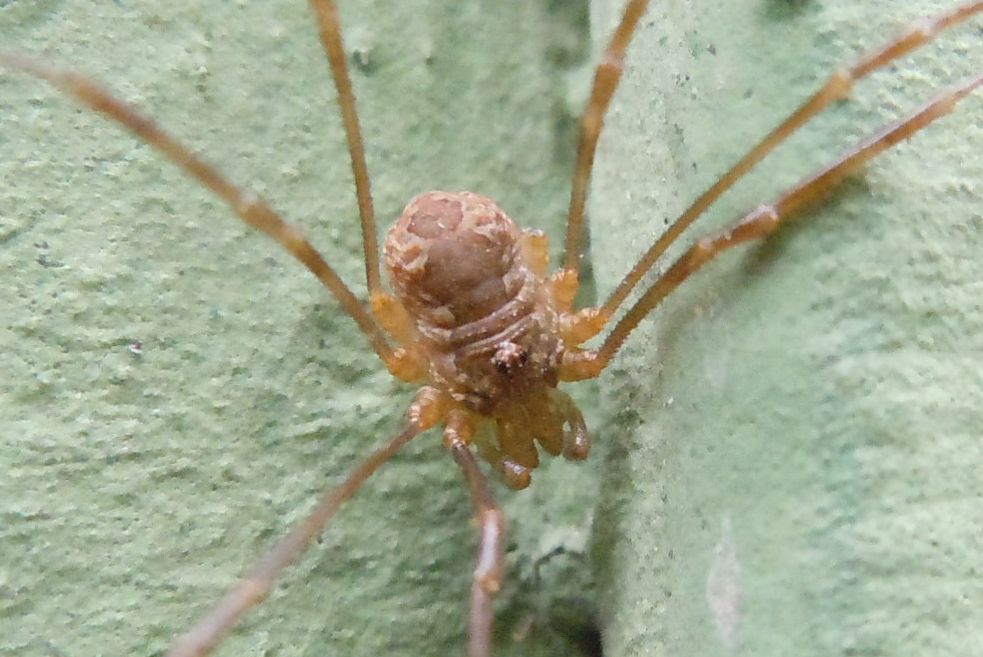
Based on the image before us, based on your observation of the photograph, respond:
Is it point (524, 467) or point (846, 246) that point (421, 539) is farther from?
point (846, 246)

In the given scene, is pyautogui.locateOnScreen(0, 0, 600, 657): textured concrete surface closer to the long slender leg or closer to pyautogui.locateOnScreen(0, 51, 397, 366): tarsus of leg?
pyautogui.locateOnScreen(0, 51, 397, 366): tarsus of leg

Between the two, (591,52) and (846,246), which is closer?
(846,246)

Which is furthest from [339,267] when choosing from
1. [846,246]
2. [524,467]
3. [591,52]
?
[846,246]

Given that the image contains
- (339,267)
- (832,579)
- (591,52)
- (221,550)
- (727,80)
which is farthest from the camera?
(591,52)

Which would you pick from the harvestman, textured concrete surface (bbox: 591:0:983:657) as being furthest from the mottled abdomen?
textured concrete surface (bbox: 591:0:983:657)

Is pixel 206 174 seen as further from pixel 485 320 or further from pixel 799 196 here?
pixel 799 196

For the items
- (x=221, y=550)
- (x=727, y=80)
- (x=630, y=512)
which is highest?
(x=727, y=80)

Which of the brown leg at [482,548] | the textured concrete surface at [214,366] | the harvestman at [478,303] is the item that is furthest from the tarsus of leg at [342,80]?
A: the brown leg at [482,548]
